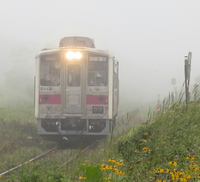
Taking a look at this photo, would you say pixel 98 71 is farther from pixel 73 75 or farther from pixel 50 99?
pixel 50 99

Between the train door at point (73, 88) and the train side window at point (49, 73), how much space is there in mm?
333

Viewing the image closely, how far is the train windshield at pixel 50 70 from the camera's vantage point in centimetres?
1005

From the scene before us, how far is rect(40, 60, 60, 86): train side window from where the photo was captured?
1004 centimetres

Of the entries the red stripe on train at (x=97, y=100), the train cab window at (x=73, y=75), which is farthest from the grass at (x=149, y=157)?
the train cab window at (x=73, y=75)

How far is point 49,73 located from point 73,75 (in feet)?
2.40

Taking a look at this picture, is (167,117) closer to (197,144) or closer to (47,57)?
(197,144)

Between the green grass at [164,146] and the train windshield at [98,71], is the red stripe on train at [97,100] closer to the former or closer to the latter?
the train windshield at [98,71]

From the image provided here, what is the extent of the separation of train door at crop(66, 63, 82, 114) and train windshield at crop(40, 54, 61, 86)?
1.09 feet

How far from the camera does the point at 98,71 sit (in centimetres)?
1016

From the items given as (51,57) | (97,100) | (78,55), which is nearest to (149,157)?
(97,100)

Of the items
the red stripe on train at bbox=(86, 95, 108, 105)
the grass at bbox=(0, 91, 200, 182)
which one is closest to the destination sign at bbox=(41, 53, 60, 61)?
the red stripe on train at bbox=(86, 95, 108, 105)

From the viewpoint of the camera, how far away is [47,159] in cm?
793

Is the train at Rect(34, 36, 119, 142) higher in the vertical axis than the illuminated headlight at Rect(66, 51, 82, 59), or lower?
lower

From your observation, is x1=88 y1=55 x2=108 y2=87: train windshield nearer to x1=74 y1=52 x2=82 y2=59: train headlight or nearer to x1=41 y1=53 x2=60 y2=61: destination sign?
x1=74 y1=52 x2=82 y2=59: train headlight
